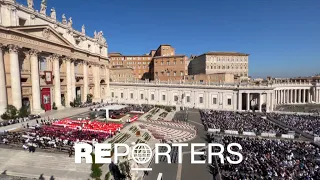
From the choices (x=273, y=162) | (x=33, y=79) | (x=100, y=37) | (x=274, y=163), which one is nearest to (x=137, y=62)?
(x=100, y=37)

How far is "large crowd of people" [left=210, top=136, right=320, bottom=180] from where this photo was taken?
583 inches

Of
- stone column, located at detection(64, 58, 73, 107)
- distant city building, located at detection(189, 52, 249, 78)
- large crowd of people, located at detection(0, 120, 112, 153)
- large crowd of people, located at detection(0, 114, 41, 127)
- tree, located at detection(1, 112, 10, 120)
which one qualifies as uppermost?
distant city building, located at detection(189, 52, 249, 78)

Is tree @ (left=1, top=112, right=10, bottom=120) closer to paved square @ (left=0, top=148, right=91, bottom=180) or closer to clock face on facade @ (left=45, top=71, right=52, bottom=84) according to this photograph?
clock face on facade @ (left=45, top=71, right=52, bottom=84)

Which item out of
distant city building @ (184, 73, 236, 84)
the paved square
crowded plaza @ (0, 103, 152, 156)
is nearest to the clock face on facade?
crowded plaza @ (0, 103, 152, 156)

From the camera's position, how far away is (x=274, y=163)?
16562 mm

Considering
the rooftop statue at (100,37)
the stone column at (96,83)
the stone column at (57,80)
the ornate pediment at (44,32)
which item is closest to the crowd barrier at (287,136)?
the stone column at (57,80)

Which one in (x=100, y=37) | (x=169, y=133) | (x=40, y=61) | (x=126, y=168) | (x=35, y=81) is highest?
(x=100, y=37)

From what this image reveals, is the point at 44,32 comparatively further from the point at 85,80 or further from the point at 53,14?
the point at 85,80

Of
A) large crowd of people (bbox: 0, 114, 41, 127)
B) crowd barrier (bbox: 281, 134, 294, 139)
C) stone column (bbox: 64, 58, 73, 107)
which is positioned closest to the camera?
crowd barrier (bbox: 281, 134, 294, 139)

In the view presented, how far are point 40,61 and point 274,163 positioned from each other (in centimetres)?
3858

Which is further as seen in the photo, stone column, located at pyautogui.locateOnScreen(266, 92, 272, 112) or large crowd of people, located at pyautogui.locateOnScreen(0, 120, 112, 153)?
stone column, located at pyautogui.locateOnScreen(266, 92, 272, 112)

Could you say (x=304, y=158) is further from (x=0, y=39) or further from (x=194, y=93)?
(x=0, y=39)

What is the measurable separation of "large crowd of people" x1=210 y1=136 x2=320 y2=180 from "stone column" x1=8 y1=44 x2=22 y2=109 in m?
29.6

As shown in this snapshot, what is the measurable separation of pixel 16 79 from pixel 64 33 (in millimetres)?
18524
